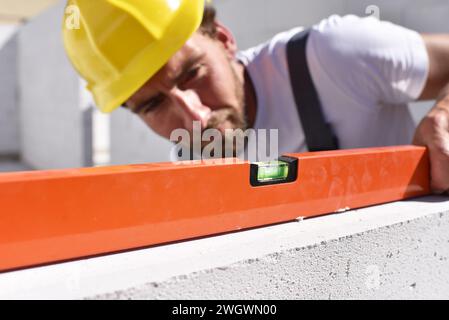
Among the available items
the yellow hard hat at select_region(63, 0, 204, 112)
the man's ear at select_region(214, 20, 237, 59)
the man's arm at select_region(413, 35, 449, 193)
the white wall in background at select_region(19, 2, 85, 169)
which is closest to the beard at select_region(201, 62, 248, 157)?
the man's ear at select_region(214, 20, 237, 59)

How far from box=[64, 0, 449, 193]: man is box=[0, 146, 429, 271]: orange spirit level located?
0.53 meters

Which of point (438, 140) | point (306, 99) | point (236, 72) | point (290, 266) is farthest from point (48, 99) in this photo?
point (290, 266)

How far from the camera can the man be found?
1.22 meters

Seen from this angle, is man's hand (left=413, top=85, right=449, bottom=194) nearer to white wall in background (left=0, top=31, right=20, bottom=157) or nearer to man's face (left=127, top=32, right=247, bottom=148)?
man's face (left=127, top=32, right=247, bottom=148)

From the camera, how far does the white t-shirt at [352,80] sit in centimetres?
127

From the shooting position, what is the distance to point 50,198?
472 millimetres

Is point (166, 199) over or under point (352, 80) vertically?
under

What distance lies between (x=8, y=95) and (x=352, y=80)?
752 cm

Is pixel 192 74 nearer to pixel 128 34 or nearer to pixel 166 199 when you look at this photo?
pixel 128 34

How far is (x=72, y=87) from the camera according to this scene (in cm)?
502

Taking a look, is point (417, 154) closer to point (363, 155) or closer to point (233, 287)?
point (363, 155)

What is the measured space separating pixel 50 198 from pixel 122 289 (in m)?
0.14

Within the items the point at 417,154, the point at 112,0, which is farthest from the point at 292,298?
the point at 112,0

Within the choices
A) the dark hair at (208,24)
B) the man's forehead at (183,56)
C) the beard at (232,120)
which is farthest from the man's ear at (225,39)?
the man's forehead at (183,56)
